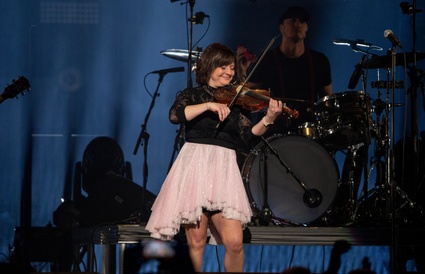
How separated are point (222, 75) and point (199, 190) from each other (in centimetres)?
78

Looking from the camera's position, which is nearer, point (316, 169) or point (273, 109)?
point (273, 109)

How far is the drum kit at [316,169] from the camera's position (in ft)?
20.7

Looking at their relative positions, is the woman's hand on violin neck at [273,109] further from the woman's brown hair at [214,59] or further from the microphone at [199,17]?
the microphone at [199,17]

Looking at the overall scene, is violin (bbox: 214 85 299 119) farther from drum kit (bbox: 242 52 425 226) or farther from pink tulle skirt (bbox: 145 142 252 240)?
drum kit (bbox: 242 52 425 226)

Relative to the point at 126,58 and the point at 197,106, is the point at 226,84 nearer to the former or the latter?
the point at 197,106

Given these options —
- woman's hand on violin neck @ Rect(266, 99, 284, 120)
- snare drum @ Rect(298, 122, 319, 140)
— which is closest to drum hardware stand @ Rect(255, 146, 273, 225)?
snare drum @ Rect(298, 122, 319, 140)

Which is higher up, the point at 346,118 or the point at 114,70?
the point at 114,70

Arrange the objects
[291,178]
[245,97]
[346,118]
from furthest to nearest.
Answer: [346,118]
[291,178]
[245,97]

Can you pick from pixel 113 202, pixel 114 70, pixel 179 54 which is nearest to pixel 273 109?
pixel 179 54

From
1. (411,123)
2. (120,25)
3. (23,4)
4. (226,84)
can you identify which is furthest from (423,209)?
(23,4)

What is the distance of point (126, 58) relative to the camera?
7777 millimetres

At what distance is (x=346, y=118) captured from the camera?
6551 millimetres

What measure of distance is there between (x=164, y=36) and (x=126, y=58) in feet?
1.60

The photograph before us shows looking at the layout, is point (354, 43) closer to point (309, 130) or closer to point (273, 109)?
point (309, 130)
